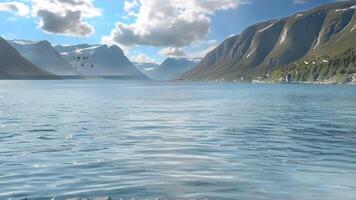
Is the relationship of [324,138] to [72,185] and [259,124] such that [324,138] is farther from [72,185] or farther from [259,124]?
[72,185]

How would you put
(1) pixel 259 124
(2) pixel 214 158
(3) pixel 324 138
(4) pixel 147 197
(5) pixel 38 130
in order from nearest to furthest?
1. (4) pixel 147 197
2. (2) pixel 214 158
3. (3) pixel 324 138
4. (5) pixel 38 130
5. (1) pixel 259 124

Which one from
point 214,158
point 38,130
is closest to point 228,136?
point 214,158

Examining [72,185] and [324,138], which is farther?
[324,138]

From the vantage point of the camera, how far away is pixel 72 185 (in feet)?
84.9

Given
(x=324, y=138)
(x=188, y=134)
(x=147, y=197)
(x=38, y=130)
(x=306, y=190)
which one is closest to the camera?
(x=147, y=197)

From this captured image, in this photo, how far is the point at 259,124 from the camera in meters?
64.6

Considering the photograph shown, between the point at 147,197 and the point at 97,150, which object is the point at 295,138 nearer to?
the point at 97,150

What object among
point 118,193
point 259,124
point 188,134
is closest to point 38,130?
point 188,134

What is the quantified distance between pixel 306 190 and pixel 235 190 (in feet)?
12.0

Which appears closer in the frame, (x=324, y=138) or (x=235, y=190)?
(x=235, y=190)

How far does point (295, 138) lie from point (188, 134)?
11.4m

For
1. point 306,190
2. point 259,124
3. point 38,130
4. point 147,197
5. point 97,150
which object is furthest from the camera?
point 259,124

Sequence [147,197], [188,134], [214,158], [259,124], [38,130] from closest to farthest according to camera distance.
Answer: [147,197] < [214,158] < [188,134] < [38,130] < [259,124]

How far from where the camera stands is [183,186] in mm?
25625
